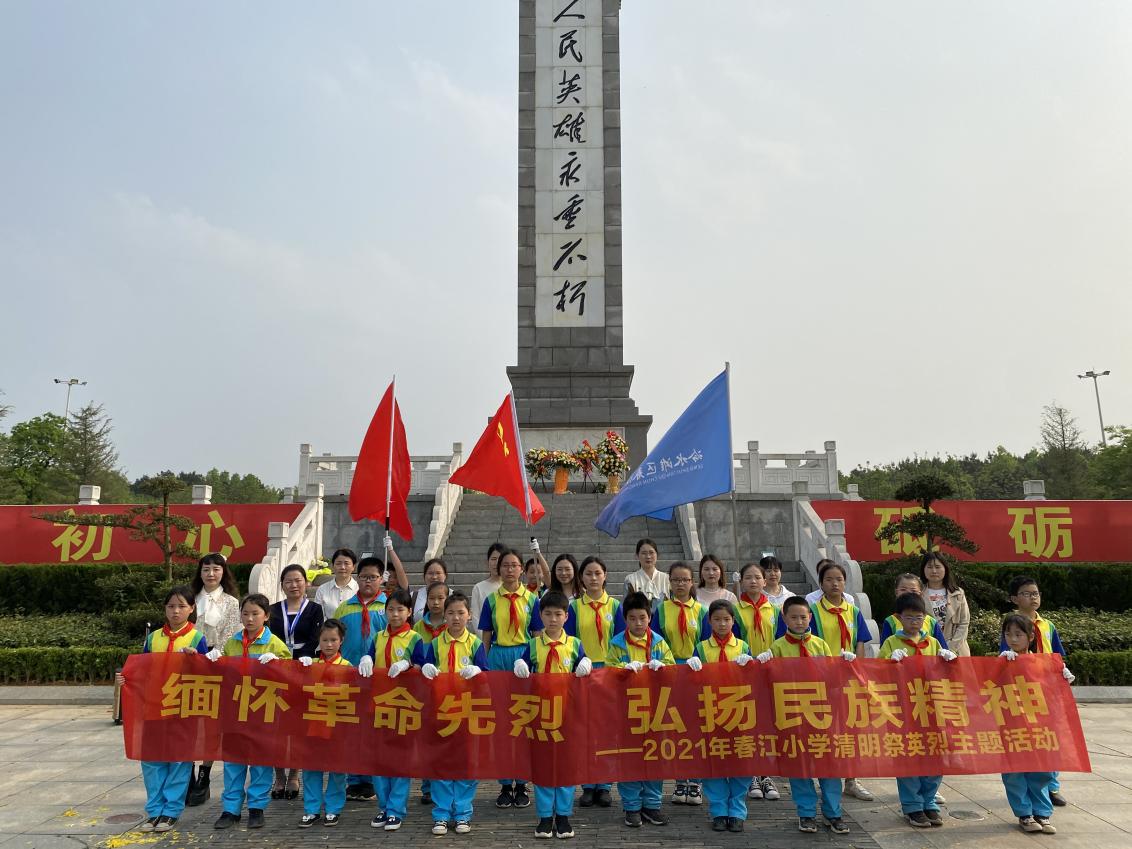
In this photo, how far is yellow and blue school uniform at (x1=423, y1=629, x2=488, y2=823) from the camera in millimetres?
4500

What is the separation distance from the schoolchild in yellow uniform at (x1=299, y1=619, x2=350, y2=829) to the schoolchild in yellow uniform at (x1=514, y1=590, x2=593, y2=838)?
1.11 meters

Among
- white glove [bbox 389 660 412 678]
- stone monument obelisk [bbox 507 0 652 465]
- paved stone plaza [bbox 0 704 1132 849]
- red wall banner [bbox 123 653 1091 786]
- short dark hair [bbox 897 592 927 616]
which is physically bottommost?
paved stone plaza [bbox 0 704 1132 849]

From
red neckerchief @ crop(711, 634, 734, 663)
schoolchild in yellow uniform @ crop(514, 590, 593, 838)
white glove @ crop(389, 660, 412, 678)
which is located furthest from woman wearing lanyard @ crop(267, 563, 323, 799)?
red neckerchief @ crop(711, 634, 734, 663)

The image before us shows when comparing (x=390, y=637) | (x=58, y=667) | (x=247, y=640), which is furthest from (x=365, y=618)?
(x=58, y=667)

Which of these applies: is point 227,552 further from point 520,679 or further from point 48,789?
point 520,679

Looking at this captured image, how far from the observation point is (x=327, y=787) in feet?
15.2

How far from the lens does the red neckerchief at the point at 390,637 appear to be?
4.80 m

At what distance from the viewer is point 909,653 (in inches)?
191

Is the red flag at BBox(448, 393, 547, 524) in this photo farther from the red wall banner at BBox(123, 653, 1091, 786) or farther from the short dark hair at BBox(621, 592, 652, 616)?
the red wall banner at BBox(123, 653, 1091, 786)

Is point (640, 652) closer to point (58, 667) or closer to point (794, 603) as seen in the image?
point (794, 603)

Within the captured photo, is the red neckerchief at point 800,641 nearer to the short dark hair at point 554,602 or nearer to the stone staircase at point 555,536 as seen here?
the short dark hair at point 554,602

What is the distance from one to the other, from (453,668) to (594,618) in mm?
939

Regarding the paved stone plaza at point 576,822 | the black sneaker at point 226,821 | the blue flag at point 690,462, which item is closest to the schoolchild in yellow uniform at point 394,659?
the paved stone plaza at point 576,822

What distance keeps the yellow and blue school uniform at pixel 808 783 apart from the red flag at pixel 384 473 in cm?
322
